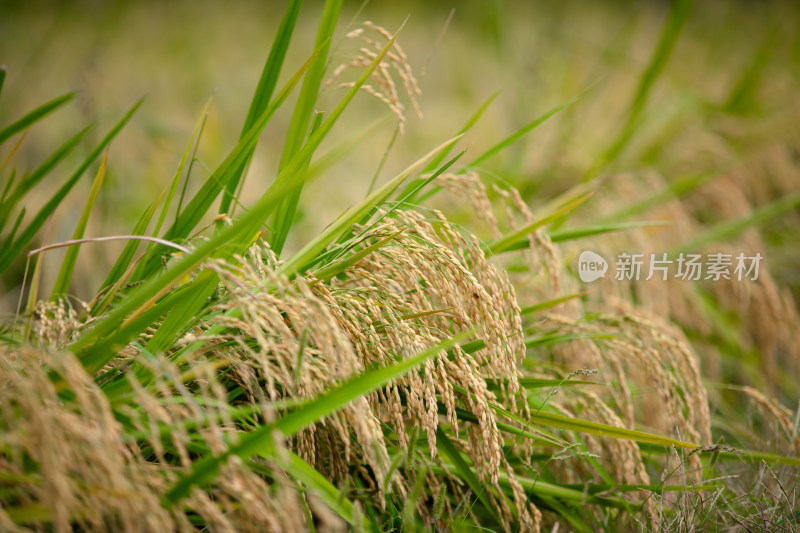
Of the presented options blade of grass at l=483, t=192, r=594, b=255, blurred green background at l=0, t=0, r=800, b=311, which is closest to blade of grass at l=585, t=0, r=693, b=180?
blurred green background at l=0, t=0, r=800, b=311

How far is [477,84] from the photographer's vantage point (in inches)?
182

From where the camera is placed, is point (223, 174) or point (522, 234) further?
point (522, 234)

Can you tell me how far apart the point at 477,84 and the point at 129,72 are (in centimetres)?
286

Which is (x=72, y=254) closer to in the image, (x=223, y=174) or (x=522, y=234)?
(x=223, y=174)

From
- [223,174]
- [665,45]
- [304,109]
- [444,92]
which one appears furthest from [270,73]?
[444,92]

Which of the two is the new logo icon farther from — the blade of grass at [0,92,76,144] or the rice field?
the blade of grass at [0,92,76,144]

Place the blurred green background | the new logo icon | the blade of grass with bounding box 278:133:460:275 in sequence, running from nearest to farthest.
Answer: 1. the blade of grass with bounding box 278:133:460:275
2. the new logo icon
3. the blurred green background

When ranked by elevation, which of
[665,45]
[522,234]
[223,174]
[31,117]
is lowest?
[522,234]

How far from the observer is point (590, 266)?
1741mm

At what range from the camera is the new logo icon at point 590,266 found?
1.72m

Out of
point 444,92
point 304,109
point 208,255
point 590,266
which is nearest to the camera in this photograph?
point 208,255

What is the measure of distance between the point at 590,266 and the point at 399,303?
38.9 inches

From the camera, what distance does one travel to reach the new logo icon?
172cm

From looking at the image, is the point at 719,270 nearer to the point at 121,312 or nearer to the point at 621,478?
the point at 621,478
